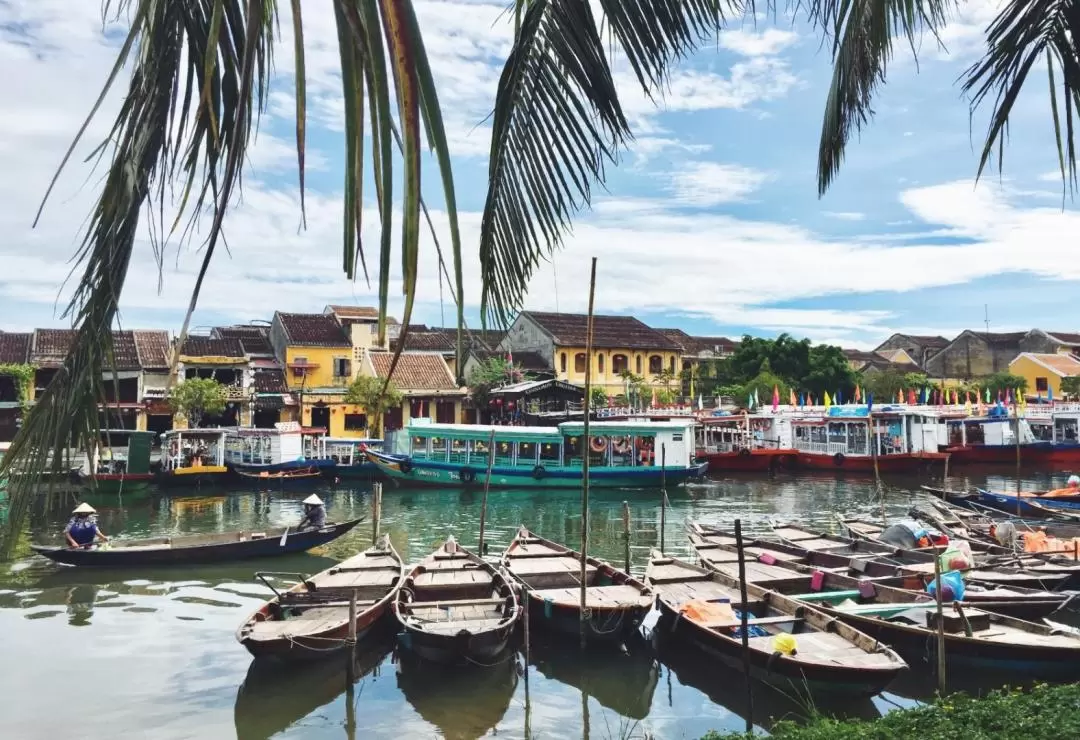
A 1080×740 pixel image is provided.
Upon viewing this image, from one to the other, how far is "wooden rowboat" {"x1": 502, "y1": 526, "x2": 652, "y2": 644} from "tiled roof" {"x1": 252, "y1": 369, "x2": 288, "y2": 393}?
74.6 feet

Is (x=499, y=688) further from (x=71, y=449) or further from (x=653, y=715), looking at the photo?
(x=71, y=449)

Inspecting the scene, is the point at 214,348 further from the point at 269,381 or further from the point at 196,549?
the point at 196,549

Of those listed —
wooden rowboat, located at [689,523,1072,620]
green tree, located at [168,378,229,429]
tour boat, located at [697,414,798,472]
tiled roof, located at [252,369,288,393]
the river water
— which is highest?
tiled roof, located at [252,369,288,393]

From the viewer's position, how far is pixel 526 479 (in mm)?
23938

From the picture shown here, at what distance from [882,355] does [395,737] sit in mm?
52071

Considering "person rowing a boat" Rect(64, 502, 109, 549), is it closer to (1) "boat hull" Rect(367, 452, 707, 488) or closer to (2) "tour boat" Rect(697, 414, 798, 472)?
(1) "boat hull" Rect(367, 452, 707, 488)

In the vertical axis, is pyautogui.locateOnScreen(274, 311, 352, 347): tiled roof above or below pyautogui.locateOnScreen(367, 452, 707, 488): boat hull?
above

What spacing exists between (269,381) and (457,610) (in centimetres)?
2506

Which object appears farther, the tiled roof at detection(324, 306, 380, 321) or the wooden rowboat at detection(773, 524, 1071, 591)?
the tiled roof at detection(324, 306, 380, 321)

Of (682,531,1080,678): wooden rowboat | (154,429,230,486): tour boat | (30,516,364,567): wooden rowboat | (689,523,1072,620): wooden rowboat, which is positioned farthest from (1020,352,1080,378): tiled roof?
(30,516,364,567): wooden rowboat

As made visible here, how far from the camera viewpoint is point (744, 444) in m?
30.5

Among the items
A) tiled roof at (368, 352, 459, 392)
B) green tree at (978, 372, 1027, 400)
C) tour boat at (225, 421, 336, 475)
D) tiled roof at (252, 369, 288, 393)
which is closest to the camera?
tour boat at (225, 421, 336, 475)

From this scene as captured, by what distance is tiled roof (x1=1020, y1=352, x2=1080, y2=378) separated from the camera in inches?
1593

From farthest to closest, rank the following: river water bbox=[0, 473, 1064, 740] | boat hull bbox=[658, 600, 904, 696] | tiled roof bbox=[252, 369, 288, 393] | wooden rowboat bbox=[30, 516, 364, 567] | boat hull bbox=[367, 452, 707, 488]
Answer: tiled roof bbox=[252, 369, 288, 393] < boat hull bbox=[367, 452, 707, 488] < wooden rowboat bbox=[30, 516, 364, 567] < river water bbox=[0, 473, 1064, 740] < boat hull bbox=[658, 600, 904, 696]
